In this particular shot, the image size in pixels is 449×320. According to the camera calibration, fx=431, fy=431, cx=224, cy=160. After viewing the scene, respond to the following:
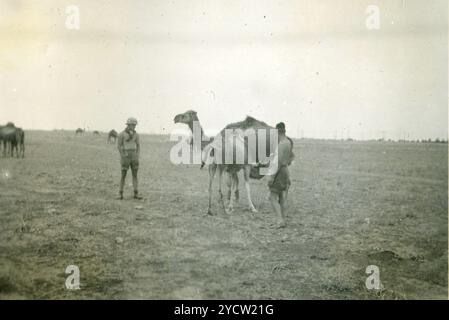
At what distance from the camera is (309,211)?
1139 cm

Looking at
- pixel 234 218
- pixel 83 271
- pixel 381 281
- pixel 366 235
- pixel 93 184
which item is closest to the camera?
pixel 83 271

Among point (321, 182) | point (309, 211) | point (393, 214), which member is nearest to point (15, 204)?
point (309, 211)

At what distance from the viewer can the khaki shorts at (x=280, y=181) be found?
9578 millimetres

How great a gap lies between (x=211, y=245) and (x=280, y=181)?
237cm

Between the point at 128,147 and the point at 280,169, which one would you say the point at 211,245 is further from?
the point at 128,147

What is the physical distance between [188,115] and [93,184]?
218 inches

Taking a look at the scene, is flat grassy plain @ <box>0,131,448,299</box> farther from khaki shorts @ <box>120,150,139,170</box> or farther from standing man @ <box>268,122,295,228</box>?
khaki shorts @ <box>120,150,139,170</box>

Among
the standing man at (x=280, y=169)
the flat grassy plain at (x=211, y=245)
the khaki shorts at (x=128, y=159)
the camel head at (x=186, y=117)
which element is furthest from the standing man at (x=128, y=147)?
the standing man at (x=280, y=169)

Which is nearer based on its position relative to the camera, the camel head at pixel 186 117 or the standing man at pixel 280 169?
the standing man at pixel 280 169

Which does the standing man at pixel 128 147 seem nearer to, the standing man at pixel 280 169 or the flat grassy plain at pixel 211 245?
the flat grassy plain at pixel 211 245

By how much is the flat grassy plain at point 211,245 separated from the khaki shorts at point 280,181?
2.91ft

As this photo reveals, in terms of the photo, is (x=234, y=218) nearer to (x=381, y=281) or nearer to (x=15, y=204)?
(x=381, y=281)

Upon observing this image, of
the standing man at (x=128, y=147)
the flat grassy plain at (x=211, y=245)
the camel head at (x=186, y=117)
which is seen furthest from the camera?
the standing man at (x=128, y=147)

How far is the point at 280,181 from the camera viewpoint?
9.62 m
